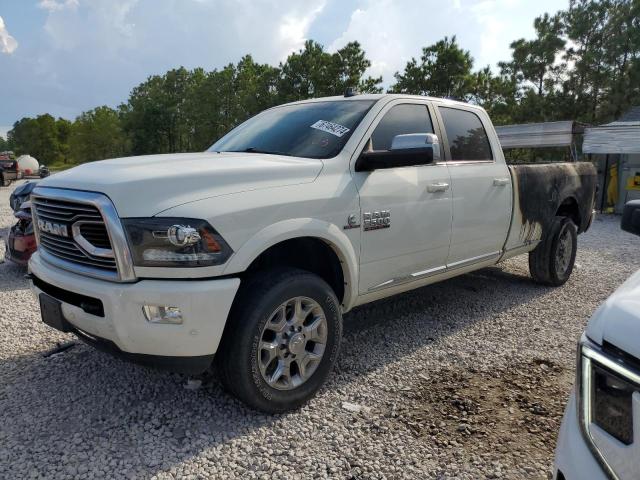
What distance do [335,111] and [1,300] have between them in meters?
4.11

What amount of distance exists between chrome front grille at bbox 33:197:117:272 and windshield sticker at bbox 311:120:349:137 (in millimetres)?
1683

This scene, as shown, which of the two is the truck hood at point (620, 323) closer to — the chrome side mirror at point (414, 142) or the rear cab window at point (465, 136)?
the chrome side mirror at point (414, 142)

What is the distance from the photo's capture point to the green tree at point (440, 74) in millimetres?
31344

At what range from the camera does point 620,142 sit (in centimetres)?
1453

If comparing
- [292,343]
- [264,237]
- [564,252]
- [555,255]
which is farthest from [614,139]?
[264,237]

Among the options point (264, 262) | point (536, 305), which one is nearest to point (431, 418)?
point (264, 262)

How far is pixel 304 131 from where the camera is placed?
3.64 metres

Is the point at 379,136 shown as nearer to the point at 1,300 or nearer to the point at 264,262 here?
the point at 264,262

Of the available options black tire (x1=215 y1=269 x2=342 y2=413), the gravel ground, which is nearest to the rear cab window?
the gravel ground

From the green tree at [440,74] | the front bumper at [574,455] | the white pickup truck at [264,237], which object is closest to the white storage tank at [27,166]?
the green tree at [440,74]

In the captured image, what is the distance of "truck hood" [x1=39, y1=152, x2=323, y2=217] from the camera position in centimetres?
253

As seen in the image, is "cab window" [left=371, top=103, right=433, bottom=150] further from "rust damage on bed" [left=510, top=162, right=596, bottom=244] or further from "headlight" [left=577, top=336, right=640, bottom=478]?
"headlight" [left=577, top=336, right=640, bottom=478]

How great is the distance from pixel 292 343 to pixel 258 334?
0.29m

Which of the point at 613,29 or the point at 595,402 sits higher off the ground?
the point at 613,29
